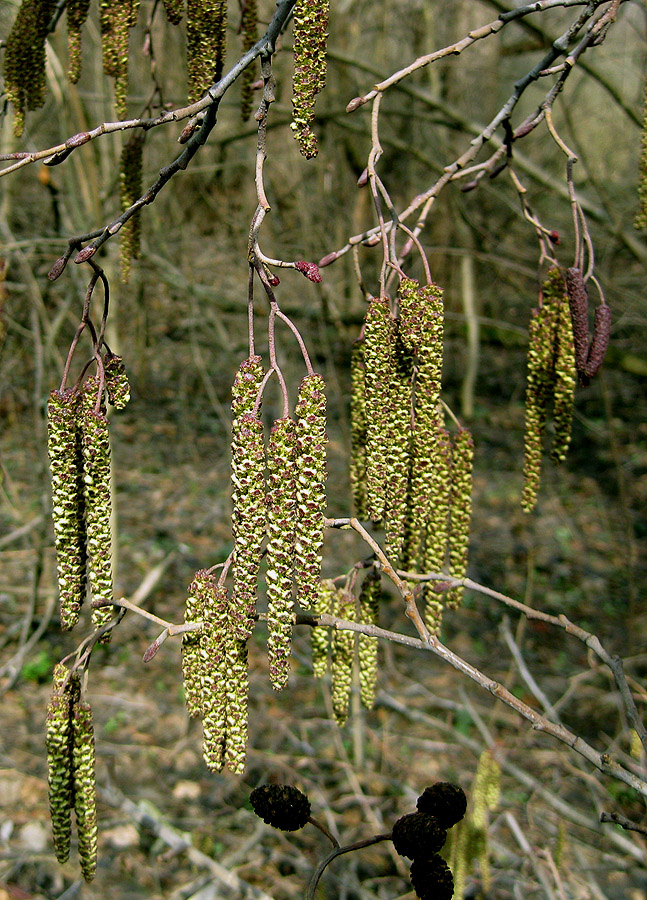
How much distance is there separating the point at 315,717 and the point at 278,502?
13.2 ft

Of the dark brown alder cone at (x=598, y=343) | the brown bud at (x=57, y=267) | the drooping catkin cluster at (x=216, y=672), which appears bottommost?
the drooping catkin cluster at (x=216, y=672)

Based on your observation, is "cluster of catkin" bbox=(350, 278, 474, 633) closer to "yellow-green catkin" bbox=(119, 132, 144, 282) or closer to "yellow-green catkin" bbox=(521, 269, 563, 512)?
"yellow-green catkin" bbox=(521, 269, 563, 512)

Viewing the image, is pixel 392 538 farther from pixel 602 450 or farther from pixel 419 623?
pixel 602 450

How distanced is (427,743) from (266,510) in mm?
3994

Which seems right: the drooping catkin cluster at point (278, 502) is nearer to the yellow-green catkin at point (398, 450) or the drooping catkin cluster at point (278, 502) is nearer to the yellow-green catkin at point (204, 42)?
the yellow-green catkin at point (398, 450)

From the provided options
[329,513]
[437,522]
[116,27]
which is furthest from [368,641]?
[329,513]

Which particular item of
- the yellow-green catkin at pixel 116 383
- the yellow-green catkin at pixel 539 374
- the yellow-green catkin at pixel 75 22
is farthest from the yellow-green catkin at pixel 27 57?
the yellow-green catkin at pixel 539 374

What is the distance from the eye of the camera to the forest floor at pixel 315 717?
371 cm

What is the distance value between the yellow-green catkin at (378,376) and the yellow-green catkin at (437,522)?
9.0 inches

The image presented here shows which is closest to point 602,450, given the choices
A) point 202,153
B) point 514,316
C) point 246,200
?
point 514,316

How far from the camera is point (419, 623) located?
4.81 feet

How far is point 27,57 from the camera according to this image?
1.85 metres

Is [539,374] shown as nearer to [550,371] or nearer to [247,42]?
[550,371]

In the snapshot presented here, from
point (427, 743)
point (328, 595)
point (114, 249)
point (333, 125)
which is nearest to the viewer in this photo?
point (328, 595)
